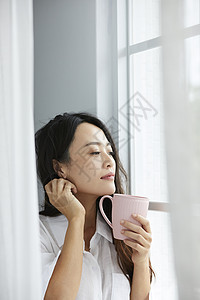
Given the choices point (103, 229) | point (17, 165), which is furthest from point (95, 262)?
point (17, 165)

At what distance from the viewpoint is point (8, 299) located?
1.97ft

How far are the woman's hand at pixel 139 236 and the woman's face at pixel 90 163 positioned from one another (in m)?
0.13

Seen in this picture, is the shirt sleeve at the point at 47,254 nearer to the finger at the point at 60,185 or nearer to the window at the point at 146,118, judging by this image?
the finger at the point at 60,185

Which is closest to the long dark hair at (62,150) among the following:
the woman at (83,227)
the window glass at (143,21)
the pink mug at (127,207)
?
the woman at (83,227)

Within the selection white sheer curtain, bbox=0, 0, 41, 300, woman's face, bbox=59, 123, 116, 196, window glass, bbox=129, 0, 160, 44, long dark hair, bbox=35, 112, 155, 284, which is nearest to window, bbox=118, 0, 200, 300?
window glass, bbox=129, 0, 160, 44

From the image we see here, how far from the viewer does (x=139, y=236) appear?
85 centimetres

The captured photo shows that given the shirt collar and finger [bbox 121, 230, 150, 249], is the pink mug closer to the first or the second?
finger [bbox 121, 230, 150, 249]

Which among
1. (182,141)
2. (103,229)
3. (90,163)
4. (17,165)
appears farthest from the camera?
(103,229)

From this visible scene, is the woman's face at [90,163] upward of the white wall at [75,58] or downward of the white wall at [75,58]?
downward

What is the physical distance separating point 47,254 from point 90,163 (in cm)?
28

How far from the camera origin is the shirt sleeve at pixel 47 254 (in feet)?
2.83

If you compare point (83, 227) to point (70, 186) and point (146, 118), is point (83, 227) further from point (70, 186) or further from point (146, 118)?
point (146, 118)

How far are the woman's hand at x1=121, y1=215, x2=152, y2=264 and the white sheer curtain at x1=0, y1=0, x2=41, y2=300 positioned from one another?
311 mm

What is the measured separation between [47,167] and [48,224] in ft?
0.60
